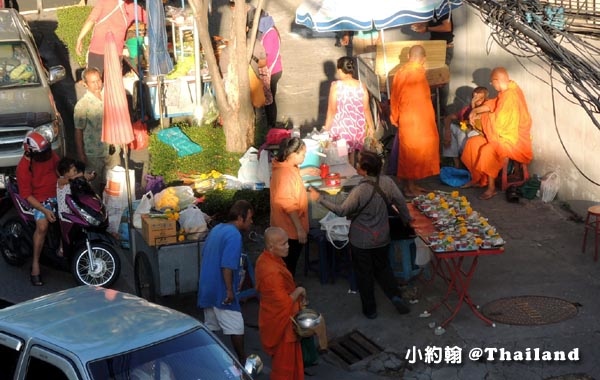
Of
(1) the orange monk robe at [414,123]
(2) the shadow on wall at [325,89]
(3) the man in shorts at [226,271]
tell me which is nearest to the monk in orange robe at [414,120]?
(1) the orange monk robe at [414,123]

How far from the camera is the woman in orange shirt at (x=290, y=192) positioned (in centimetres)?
1013

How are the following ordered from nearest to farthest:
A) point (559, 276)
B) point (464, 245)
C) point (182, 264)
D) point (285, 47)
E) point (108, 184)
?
point (464, 245) < point (182, 264) < point (559, 276) < point (108, 184) < point (285, 47)

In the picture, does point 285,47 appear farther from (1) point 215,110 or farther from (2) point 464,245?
(2) point 464,245

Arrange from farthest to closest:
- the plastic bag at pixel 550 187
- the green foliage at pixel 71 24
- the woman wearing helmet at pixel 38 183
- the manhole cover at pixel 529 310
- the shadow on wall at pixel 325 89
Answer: the green foliage at pixel 71 24
the shadow on wall at pixel 325 89
the plastic bag at pixel 550 187
the woman wearing helmet at pixel 38 183
the manhole cover at pixel 529 310

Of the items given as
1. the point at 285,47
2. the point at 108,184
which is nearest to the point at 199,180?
the point at 108,184

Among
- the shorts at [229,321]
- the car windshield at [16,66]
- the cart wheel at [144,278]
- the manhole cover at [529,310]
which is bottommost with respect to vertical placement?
the manhole cover at [529,310]

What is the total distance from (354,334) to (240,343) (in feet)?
4.66

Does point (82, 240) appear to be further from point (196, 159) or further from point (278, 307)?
point (278, 307)

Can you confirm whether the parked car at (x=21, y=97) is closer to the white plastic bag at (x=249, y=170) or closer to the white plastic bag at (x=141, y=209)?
the white plastic bag at (x=141, y=209)

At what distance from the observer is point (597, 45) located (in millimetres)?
11570

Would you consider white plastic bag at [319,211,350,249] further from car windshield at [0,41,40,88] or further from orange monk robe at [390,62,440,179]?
car windshield at [0,41,40,88]

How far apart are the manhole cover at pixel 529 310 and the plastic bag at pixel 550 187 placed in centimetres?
293

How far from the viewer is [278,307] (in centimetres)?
832

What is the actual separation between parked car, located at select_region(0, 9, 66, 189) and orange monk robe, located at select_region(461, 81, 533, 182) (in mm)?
5673
